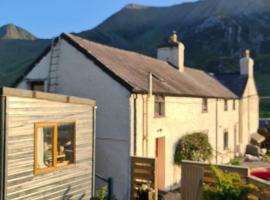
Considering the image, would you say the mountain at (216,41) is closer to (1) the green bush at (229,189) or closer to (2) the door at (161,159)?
(2) the door at (161,159)

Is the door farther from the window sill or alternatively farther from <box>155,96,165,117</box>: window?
the window sill

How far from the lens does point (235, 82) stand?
30141 mm

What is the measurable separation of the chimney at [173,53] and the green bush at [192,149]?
720 centimetres

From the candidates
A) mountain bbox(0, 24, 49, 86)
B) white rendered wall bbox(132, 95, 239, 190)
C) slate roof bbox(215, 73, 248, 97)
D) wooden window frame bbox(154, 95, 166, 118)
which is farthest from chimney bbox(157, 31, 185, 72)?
mountain bbox(0, 24, 49, 86)

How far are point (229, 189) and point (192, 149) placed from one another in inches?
307

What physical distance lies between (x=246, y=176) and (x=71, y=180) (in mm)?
5185

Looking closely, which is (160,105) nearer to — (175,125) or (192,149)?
(175,125)

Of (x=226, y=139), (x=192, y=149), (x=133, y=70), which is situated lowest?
(x=226, y=139)

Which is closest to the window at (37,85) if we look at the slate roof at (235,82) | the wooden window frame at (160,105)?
the wooden window frame at (160,105)

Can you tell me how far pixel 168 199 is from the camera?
14898 millimetres

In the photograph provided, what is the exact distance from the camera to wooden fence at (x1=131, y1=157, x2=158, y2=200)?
13344mm

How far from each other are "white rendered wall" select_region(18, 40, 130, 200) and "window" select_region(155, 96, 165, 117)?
225 cm

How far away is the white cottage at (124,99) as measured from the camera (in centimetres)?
1400

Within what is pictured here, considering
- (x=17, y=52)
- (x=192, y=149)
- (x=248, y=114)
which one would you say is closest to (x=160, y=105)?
(x=192, y=149)
